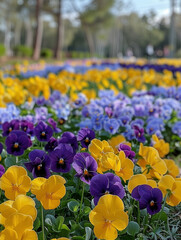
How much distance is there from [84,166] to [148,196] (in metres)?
0.36

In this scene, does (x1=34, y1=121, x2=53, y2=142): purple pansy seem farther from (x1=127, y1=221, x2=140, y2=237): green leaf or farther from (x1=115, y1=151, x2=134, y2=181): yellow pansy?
(x1=127, y1=221, x2=140, y2=237): green leaf

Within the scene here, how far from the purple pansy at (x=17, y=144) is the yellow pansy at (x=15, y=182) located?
65 centimetres

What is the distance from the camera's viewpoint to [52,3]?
31812 millimetres

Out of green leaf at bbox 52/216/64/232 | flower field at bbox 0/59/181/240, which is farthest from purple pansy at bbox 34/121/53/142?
green leaf at bbox 52/216/64/232

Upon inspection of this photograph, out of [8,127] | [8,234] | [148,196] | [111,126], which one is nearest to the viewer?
[8,234]

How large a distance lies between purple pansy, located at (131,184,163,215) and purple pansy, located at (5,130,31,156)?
87cm

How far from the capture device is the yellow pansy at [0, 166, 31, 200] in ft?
5.07

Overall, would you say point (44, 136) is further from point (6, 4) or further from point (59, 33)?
point (6, 4)

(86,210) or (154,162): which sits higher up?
(154,162)

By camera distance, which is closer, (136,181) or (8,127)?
(136,181)

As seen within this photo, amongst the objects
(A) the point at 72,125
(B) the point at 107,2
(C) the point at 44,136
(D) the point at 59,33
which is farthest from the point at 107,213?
(B) the point at 107,2

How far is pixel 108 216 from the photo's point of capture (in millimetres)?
1352

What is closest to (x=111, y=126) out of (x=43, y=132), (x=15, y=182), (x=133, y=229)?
(x=43, y=132)

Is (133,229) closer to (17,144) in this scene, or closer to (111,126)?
(17,144)
